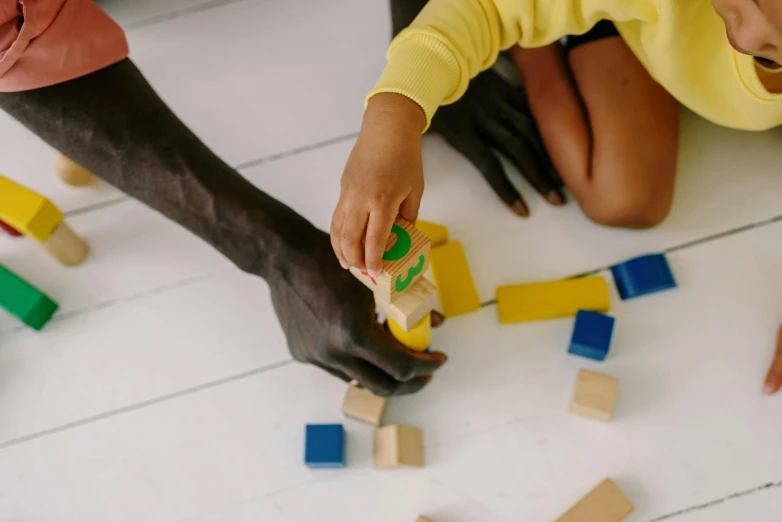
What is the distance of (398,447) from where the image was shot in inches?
31.9

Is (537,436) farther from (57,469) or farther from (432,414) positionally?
(57,469)

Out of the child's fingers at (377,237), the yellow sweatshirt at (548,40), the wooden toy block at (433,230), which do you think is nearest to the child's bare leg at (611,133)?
the yellow sweatshirt at (548,40)

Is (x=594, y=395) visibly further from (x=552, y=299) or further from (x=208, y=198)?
(x=208, y=198)

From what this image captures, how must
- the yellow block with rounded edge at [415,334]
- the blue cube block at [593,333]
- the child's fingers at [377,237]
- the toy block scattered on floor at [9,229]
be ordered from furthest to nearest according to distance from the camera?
the toy block scattered on floor at [9,229], the blue cube block at [593,333], the yellow block with rounded edge at [415,334], the child's fingers at [377,237]

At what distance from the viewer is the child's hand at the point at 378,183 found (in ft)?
2.10

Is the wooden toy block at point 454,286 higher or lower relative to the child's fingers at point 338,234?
lower

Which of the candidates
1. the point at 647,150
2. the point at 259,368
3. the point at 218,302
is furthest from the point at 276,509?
the point at 647,150

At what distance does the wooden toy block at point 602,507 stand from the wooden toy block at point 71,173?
0.85 metres

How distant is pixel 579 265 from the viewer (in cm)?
95

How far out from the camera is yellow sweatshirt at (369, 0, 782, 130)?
2.46 ft

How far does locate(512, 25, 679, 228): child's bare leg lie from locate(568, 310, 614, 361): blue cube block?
17cm

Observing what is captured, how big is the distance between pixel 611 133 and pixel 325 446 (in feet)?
1.98

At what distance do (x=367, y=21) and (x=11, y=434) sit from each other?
2.88ft

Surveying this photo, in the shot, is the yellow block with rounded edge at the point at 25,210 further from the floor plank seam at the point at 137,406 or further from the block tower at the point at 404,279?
the block tower at the point at 404,279
